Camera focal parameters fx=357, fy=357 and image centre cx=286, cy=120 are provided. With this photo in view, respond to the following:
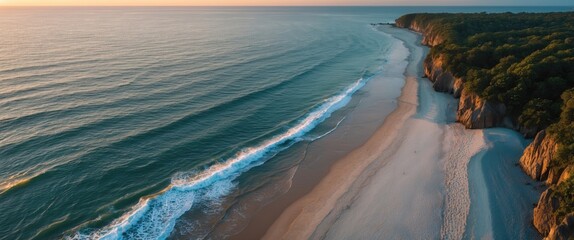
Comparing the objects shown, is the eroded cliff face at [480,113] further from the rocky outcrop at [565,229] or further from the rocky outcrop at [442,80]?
the rocky outcrop at [565,229]

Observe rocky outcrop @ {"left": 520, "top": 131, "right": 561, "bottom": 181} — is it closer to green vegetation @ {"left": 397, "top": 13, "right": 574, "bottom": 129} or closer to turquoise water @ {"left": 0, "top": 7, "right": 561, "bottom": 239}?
green vegetation @ {"left": 397, "top": 13, "right": 574, "bottom": 129}

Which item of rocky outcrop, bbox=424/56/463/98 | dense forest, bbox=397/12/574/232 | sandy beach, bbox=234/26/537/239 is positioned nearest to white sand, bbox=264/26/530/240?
sandy beach, bbox=234/26/537/239

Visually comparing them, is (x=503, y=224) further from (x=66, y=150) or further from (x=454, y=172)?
(x=66, y=150)

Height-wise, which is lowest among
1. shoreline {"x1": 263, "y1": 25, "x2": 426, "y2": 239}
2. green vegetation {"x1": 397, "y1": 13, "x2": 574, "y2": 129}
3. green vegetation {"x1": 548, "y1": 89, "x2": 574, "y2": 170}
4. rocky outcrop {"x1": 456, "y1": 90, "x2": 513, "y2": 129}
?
shoreline {"x1": 263, "y1": 25, "x2": 426, "y2": 239}

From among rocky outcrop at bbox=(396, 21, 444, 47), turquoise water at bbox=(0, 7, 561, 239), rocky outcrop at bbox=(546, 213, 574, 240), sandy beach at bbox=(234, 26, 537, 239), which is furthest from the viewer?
rocky outcrop at bbox=(396, 21, 444, 47)

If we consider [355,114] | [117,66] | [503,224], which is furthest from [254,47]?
[503,224]

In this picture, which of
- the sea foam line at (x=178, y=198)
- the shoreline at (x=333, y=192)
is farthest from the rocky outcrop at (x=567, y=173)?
the sea foam line at (x=178, y=198)
